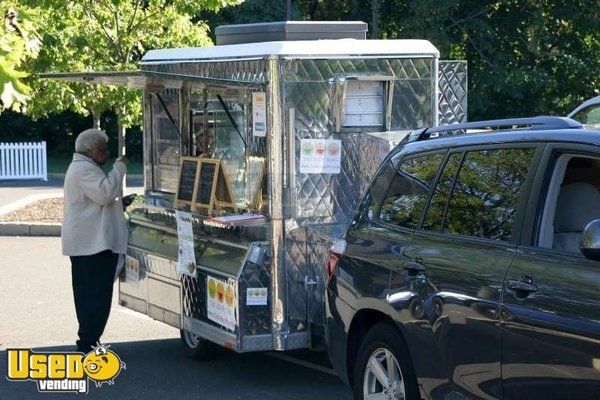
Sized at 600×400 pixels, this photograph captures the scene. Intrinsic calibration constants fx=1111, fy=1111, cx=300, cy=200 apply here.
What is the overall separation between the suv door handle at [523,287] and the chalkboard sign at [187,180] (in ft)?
13.2

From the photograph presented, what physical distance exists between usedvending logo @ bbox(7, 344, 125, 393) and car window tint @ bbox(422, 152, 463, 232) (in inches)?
123

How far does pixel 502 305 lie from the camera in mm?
4953

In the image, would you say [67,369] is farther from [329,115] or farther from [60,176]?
[60,176]

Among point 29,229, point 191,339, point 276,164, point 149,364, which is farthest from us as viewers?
point 29,229

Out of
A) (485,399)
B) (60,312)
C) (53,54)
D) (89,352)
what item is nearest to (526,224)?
(485,399)

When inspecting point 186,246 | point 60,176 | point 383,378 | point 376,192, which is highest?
point 376,192

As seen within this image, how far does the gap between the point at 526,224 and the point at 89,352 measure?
4317 mm

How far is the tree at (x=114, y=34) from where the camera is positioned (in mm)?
16109

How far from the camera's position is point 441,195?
5871 millimetres

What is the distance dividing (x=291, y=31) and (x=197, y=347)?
8.40 ft

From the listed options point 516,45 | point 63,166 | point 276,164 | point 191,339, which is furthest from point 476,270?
point 63,166

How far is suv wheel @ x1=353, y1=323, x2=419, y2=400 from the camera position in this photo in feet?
19.1

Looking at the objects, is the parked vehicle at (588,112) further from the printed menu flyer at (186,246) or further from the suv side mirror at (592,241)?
the suv side mirror at (592,241)

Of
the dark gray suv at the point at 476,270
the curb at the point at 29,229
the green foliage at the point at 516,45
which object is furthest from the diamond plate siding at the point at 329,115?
the green foliage at the point at 516,45
